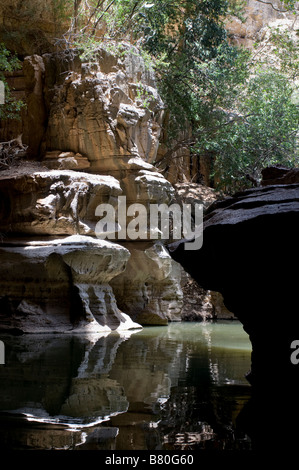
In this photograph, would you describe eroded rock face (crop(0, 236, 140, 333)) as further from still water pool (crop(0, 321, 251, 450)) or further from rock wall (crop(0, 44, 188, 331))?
still water pool (crop(0, 321, 251, 450))

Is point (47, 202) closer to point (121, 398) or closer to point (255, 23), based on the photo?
point (121, 398)

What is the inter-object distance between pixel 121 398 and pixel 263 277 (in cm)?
178

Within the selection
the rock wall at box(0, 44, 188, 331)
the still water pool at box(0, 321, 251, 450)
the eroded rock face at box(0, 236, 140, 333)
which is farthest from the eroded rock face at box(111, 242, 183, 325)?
the still water pool at box(0, 321, 251, 450)

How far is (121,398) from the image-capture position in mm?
4598

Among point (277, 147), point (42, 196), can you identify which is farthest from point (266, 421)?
point (277, 147)

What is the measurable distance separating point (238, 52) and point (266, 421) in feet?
70.1

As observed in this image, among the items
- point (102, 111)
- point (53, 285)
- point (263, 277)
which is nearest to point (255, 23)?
point (102, 111)

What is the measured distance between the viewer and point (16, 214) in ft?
46.1

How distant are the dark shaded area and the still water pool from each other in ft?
1.09

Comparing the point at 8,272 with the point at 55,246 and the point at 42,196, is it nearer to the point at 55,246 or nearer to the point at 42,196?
the point at 55,246

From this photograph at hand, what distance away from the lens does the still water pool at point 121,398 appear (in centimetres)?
328

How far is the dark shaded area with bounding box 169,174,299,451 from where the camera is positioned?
4254 mm

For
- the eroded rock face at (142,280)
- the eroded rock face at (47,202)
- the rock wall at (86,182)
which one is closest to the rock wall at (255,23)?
the rock wall at (86,182)

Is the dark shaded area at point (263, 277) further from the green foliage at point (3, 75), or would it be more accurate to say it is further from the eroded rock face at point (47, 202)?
the green foliage at point (3, 75)
